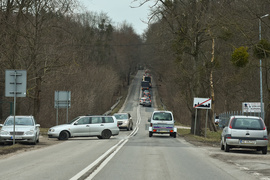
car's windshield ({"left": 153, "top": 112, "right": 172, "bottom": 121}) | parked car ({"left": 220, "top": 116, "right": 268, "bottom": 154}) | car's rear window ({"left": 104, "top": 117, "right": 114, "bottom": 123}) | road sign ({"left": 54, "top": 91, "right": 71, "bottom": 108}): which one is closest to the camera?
parked car ({"left": 220, "top": 116, "right": 268, "bottom": 154})

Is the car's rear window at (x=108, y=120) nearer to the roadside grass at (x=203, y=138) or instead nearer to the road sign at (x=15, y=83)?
the roadside grass at (x=203, y=138)

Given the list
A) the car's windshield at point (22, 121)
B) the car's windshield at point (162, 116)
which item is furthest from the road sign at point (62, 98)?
the car's windshield at point (22, 121)

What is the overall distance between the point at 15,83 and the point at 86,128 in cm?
862

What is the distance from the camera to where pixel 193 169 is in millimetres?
12445

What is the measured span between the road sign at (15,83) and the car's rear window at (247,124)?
31.6 feet

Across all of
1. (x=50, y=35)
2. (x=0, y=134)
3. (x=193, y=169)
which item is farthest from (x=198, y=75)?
(x=193, y=169)

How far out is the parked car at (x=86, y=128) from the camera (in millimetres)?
28514

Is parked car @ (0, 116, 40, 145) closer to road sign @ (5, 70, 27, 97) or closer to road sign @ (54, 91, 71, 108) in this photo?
road sign @ (5, 70, 27, 97)

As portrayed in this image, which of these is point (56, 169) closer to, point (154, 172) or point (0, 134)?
point (154, 172)

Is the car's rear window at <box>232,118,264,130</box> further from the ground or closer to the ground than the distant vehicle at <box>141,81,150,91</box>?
closer to the ground

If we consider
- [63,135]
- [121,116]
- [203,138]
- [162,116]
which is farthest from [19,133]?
[121,116]

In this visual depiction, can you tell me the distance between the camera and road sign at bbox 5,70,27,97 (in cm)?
2128

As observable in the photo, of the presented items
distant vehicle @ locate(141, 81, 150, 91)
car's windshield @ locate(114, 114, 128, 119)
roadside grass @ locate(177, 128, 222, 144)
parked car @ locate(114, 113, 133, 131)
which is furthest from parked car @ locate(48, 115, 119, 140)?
distant vehicle @ locate(141, 81, 150, 91)

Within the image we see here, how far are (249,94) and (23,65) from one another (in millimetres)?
25248
